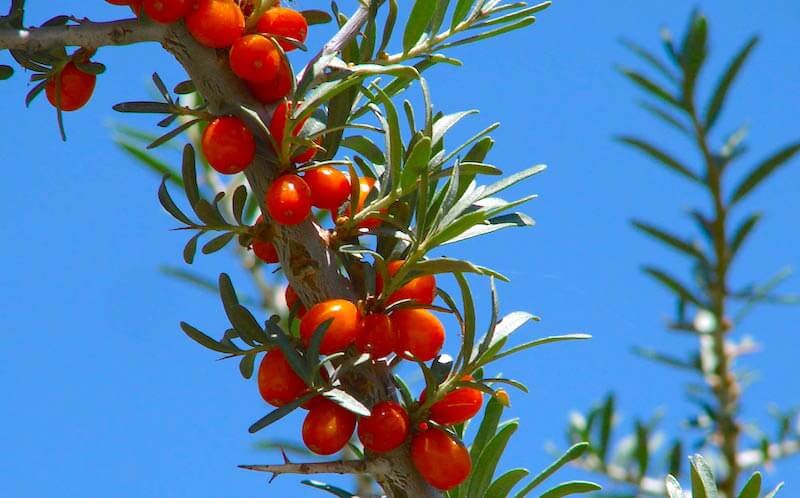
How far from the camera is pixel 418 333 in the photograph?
1347mm

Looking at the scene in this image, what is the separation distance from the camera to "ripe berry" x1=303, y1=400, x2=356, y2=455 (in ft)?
4.33

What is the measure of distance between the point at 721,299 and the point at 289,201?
1094 mm

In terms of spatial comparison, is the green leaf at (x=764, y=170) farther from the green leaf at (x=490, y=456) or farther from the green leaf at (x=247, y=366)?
the green leaf at (x=247, y=366)

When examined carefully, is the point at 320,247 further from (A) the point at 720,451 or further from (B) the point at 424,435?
(A) the point at 720,451

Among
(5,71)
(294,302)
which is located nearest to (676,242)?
(294,302)

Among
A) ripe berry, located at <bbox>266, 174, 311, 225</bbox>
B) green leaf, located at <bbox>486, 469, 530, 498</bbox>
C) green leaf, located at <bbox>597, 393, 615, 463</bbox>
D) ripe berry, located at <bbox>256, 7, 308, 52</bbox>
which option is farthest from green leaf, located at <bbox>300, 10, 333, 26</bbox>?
green leaf, located at <bbox>597, 393, 615, 463</bbox>

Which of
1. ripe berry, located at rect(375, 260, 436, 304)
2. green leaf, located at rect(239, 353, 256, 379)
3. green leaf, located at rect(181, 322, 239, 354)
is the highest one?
ripe berry, located at rect(375, 260, 436, 304)

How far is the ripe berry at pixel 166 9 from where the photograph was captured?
4.28 ft

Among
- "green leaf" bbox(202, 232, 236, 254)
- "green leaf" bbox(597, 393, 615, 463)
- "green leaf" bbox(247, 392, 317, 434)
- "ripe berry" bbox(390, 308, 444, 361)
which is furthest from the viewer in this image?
"green leaf" bbox(597, 393, 615, 463)

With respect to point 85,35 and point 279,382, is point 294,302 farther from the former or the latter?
point 85,35

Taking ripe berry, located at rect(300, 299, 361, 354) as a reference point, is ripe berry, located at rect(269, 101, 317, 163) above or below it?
above

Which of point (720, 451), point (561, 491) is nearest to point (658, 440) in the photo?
point (720, 451)

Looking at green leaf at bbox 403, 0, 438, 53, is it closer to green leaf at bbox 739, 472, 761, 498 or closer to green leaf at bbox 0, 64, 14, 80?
green leaf at bbox 0, 64, 14, 80

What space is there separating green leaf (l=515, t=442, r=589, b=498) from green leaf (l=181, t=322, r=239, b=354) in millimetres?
440
